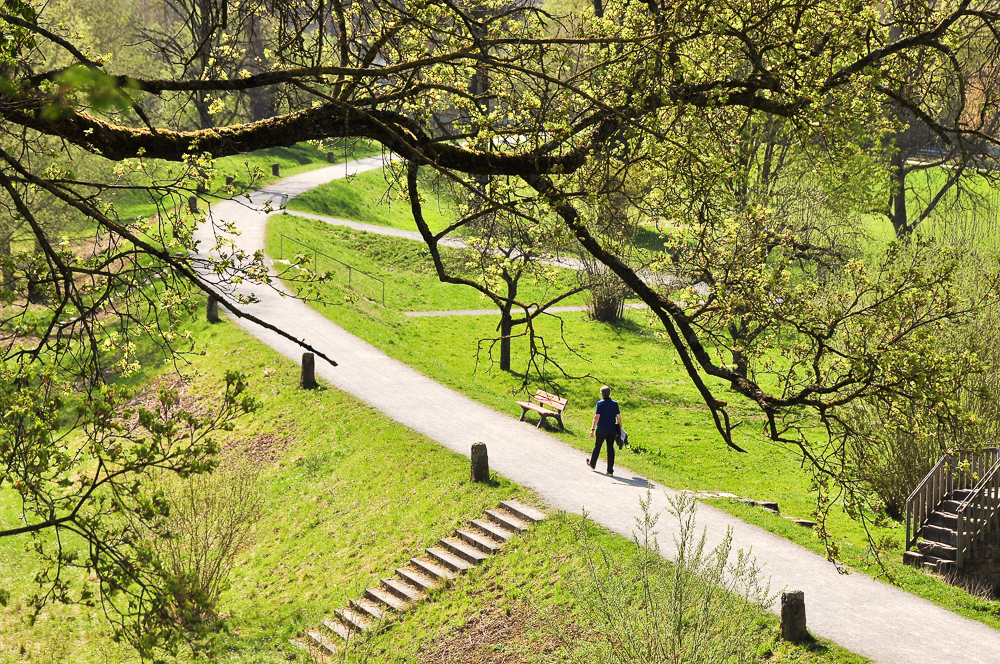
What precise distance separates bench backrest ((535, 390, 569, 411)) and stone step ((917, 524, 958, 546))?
7.68 metres

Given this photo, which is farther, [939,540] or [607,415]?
[607,415]

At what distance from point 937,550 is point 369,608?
30.6 feet

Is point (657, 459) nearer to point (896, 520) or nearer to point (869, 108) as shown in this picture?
point (896, 520)

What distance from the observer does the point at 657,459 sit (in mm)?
19609

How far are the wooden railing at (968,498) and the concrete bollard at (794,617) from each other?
4.16 meters

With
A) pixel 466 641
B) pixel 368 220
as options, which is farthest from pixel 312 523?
pixel 368 220

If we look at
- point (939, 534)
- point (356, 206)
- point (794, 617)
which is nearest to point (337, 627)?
point (794, 617)

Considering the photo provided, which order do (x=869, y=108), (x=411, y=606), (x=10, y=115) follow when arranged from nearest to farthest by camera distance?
(x=10, y=115)
(x=869, y=108)
(x=411, y=606)

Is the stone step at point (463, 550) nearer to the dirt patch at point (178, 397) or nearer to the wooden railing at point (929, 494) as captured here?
the wooden railing at point (929, 494)

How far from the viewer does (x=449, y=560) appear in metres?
14.4

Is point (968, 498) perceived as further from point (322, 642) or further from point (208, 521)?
point (208, 521)

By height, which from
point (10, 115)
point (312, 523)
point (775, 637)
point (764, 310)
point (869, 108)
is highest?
point (869, 108)

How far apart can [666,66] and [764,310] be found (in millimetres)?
2280

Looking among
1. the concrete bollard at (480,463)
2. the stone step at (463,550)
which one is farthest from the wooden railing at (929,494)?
the concrete bollard at (480,463)
